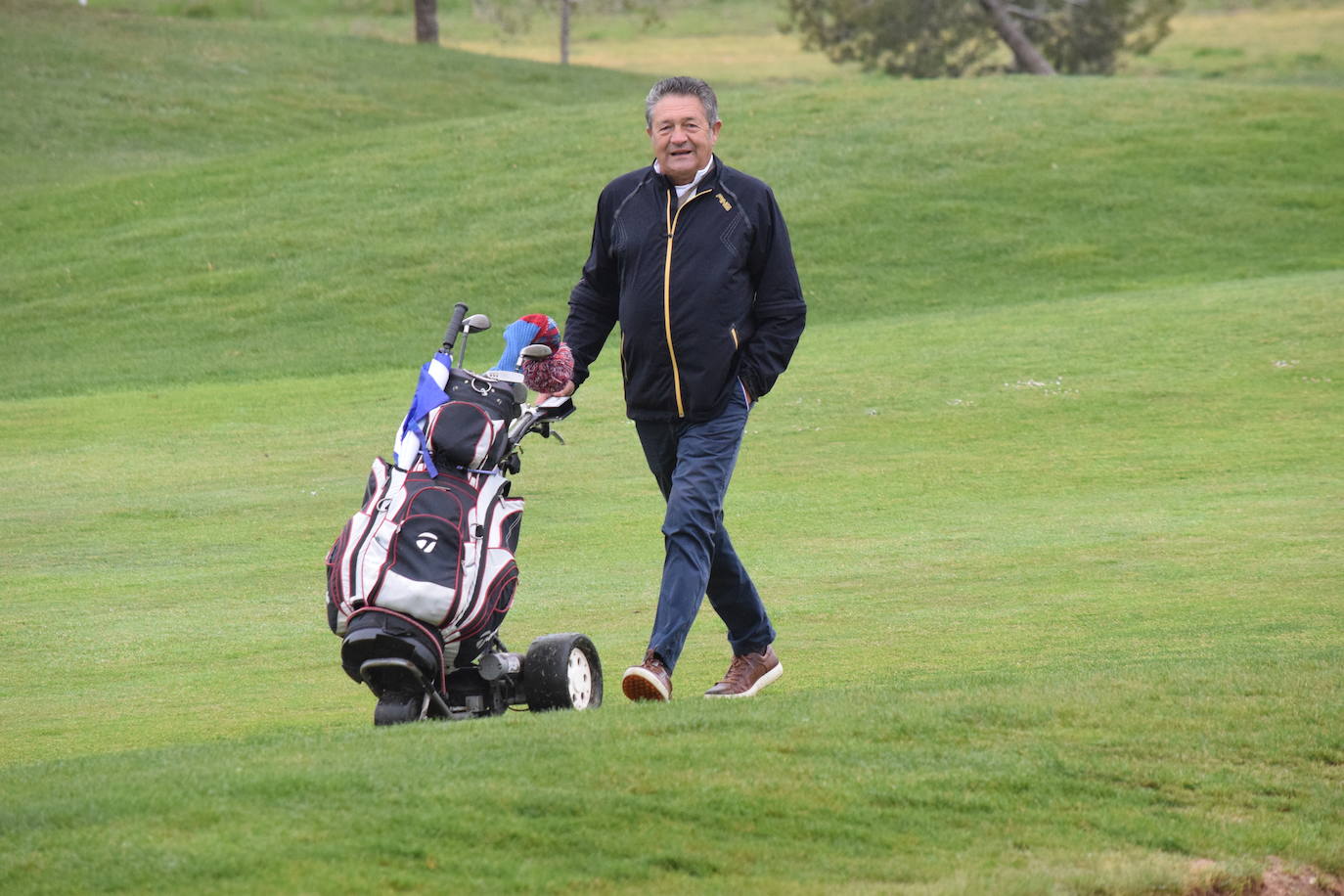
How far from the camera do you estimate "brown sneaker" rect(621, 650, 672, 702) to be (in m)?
7.11

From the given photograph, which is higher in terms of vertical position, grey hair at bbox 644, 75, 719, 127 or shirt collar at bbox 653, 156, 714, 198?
grey hair at bbox 644, 75, 719, 127

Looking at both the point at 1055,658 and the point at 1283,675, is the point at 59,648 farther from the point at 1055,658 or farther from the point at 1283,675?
the point at 1283,675

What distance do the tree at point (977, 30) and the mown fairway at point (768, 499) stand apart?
12.3m

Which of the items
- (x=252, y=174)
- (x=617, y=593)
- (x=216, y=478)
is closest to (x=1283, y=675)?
(x=617, y=593)

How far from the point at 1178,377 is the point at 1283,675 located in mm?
12941

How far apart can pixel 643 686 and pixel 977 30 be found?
5028 centimetres

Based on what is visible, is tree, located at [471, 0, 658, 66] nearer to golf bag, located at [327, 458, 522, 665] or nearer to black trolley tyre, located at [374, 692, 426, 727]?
golf bag, located at [327, 458, 522, 665]

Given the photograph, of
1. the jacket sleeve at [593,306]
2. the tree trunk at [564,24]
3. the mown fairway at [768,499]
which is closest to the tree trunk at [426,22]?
the tree trunk at [564,24]

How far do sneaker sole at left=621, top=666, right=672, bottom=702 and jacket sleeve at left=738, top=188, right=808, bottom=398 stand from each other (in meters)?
1.37

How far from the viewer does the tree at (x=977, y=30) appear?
52.6m

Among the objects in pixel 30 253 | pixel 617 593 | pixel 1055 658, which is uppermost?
pixel 1055 658

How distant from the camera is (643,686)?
23.4 feet

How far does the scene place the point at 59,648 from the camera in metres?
10.0

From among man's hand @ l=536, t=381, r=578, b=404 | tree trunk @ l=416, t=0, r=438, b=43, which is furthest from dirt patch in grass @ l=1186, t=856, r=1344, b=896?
tree trunk @ l=416, t=0, r=438, b=43
